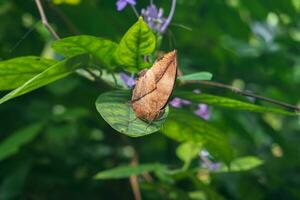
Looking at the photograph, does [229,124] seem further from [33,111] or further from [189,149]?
[33,111]

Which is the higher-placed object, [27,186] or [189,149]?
[189,149]

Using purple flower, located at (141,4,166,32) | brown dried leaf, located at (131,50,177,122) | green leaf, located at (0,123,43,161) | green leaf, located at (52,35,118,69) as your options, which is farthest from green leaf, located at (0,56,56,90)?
green leaf, located at (0,123,43,161)

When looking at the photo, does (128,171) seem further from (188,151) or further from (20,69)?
(20,69)

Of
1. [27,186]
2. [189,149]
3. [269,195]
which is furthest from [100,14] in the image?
[269,195]

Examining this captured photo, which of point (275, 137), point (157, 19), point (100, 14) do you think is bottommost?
point (275, 137)

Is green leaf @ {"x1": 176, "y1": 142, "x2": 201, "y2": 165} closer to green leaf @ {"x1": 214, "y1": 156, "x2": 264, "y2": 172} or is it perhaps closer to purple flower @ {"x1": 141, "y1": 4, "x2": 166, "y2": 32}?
green leaf @ {"x1": 214, "y1": 156, "x2": 264, "y2": 172}

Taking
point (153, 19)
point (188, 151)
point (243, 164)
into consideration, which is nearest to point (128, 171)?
point (188, 151)
